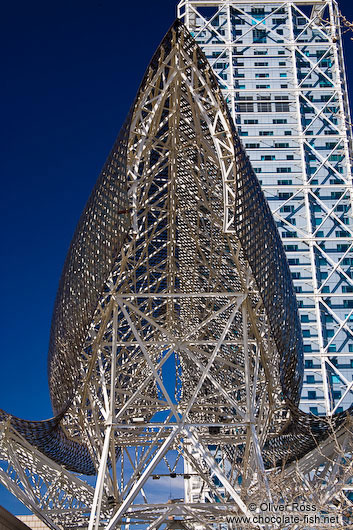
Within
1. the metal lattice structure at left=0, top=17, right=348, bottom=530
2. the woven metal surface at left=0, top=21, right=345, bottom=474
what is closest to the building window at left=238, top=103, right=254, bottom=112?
the metal lattice structure at left=0, top=17, right=348, bottom=530

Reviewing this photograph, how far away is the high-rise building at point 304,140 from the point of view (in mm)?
71062

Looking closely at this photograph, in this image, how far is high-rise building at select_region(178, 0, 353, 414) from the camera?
71.1 metres

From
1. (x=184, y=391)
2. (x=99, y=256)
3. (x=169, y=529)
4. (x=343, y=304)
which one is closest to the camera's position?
(x=99, y=256)

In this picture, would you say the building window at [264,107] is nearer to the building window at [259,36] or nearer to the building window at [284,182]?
the building window at [259,36]

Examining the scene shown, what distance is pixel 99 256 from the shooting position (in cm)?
2780

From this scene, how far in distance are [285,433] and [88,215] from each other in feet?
46.6

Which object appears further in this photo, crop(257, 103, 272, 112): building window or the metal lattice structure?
crop(257, 103, 272, 112): building window

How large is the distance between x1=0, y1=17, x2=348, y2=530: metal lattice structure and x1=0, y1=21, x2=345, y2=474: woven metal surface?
0.21ft

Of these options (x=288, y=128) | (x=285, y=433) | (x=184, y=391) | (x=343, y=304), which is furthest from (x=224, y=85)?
(x=285, y=433)

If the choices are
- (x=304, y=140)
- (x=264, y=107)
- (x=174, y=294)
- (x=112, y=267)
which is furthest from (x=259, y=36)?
(x=112, y=267)

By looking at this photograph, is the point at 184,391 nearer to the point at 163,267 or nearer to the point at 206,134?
the point at 163,267

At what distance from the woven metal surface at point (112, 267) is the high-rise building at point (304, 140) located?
37.1 meters

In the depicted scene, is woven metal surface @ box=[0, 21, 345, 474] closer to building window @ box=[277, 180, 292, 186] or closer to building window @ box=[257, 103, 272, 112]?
building window @ box=[277, 180, 292, 186]

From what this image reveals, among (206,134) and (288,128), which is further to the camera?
(288,128)
